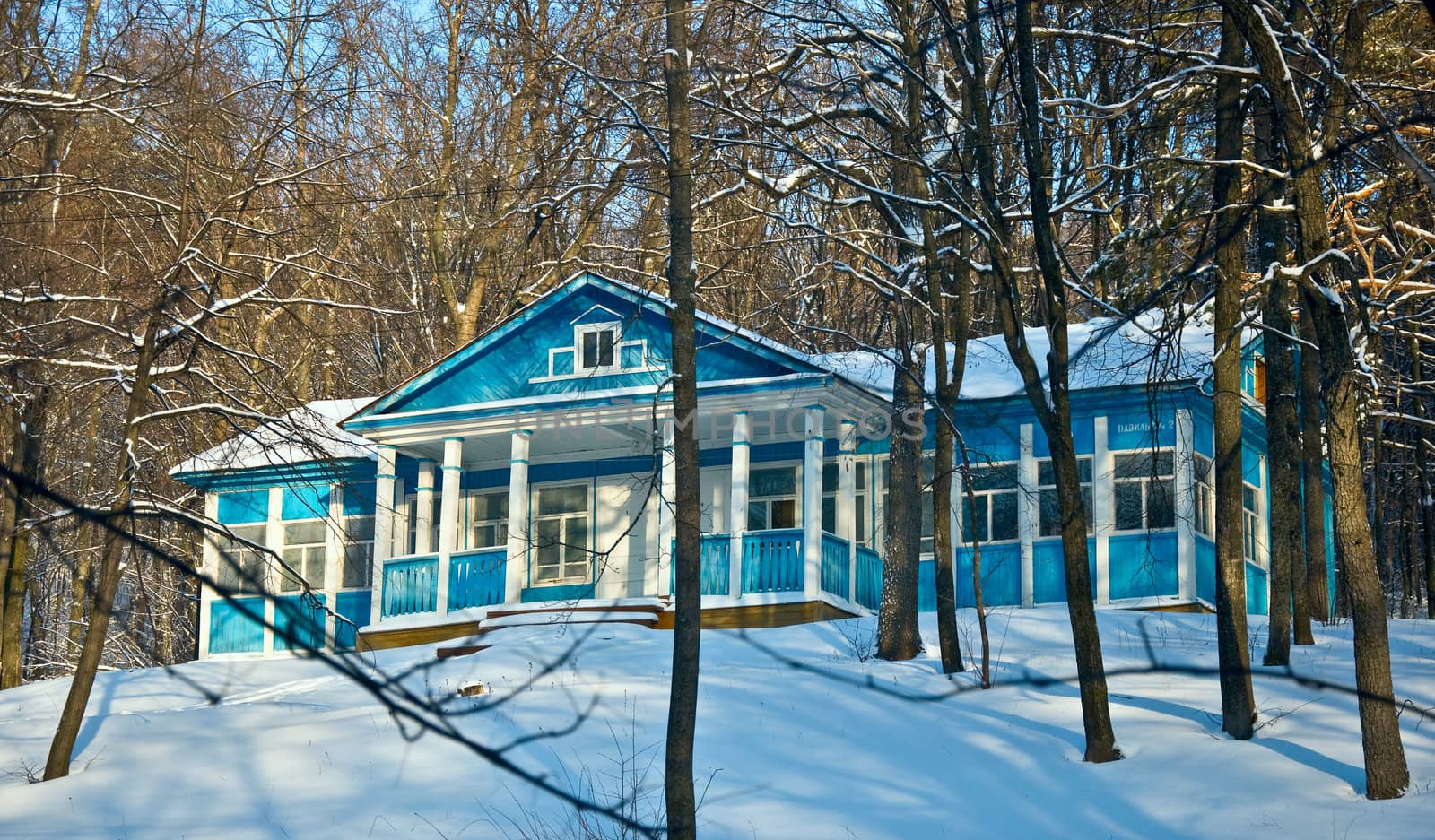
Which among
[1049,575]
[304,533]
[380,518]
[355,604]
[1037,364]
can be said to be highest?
[1037,364]

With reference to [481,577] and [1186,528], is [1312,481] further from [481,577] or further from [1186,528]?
[481,577]

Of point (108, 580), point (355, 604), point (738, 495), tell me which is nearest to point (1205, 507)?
point (738, 495)

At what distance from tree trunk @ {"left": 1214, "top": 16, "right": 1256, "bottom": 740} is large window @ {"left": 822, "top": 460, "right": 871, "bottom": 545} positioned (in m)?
→ 9.34

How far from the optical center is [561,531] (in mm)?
22500

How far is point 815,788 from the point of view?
11.9m

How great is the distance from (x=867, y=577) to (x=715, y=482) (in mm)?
2708

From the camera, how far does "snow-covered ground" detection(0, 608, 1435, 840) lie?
10859mm

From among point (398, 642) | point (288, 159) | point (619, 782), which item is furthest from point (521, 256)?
point (619, 782)

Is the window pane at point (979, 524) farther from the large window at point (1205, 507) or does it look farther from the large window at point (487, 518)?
the large window at point (487, 518)

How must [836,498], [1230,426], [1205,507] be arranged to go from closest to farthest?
[1230,426] → [1205,507] → [836,498]

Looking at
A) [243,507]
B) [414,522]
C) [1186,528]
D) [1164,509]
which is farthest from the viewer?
[243,507]

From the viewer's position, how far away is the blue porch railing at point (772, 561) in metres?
19.4

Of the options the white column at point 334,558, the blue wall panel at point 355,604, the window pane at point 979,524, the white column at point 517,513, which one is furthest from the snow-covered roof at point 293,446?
the window pane at point 979,524

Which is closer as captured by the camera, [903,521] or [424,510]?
[903,521]
